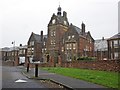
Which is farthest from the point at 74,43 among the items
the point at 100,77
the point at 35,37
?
the point at 100,77

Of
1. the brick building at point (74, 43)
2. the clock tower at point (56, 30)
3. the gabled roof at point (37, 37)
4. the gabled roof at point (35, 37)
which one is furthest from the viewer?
the gabled roof at point (37, 37)

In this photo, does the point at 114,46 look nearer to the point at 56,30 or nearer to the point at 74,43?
the point at 74,43

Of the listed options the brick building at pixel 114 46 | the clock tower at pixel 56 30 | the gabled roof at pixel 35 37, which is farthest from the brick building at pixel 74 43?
the gabled roof at pixel 35 37

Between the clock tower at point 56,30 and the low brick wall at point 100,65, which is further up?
the clock tower at point 56,30

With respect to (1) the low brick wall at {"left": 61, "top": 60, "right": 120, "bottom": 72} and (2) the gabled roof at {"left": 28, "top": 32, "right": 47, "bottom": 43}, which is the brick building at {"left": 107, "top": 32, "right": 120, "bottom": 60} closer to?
(1) the low brick wall at {"left": 61, "top": 60, "right": 120, "bottom": 72}

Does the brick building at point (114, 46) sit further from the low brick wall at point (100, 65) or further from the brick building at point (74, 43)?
the low brick wall at point (100, 65)

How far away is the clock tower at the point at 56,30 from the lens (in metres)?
84.2

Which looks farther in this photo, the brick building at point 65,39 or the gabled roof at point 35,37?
the gabled roof at point 35,37

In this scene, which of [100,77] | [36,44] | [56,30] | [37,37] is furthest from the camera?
[37,37]

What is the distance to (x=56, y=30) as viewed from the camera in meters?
84.8

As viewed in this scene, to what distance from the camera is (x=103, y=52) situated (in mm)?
73438

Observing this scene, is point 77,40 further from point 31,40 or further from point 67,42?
point 31,40

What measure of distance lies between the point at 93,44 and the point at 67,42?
12.7 metres

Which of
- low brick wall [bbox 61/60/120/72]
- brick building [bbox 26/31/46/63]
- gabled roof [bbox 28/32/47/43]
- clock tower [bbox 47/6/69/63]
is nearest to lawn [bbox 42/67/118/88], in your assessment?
low brick wall [bbox 61/60/120/72]
